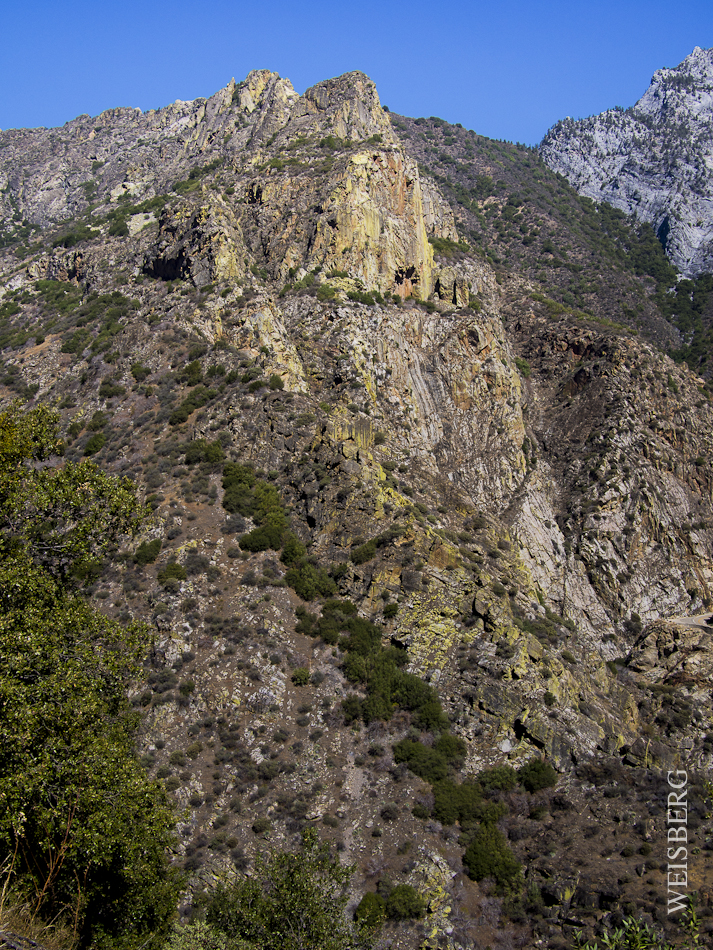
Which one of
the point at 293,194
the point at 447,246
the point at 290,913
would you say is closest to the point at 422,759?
the point at 290,913

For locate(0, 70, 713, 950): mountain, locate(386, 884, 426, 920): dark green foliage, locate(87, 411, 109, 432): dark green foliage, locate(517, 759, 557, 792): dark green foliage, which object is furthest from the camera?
locate(87, 411, 109, 432): dark green foliage

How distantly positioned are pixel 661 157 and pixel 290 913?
168m

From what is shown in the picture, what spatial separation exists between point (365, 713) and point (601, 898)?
42.4ft

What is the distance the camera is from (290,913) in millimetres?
17953

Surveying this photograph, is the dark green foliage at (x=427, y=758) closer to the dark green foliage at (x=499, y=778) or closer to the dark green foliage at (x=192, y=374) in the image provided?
the dark green foliage at (x=499, y=778)

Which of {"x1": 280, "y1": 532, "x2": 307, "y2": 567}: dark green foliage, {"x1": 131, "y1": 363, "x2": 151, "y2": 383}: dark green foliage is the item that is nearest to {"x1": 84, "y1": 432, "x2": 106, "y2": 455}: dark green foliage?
{"x1": 131, "y1": 363, "x2": 151, "y2": 383}: dark green foliage

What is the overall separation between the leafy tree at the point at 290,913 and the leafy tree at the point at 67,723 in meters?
2.35

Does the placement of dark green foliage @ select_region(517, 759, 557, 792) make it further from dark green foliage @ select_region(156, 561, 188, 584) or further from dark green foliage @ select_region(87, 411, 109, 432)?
dark green foliage @ select_region(87, 411, 109, 432)

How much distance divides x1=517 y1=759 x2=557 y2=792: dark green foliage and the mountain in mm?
136

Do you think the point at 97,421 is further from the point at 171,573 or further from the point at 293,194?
the point at 293,194

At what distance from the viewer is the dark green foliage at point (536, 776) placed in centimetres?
3045

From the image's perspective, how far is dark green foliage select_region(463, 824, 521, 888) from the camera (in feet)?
85.0

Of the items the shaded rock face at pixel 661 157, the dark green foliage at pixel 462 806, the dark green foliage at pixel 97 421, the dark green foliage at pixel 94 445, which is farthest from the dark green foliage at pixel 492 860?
the shaded rock face at pixel 661 157

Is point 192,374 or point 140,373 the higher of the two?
point 192,374
